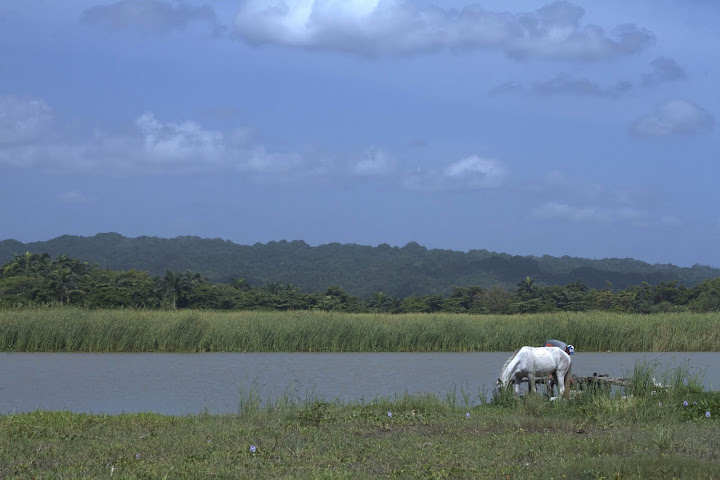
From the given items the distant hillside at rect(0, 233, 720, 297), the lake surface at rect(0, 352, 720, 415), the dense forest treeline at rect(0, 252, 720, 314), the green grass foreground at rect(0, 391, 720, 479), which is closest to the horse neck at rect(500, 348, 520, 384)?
the green grass foreground at rect(0, 391, 720, 479)

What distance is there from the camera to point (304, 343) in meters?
28.0

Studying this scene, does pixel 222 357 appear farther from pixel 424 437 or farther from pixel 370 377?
pixel 424 437

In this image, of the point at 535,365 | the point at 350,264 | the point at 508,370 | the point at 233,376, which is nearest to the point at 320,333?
the point at 233,376

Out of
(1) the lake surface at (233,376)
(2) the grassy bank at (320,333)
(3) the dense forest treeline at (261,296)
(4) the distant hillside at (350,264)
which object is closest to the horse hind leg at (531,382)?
(1) the lake surface at (233,376)

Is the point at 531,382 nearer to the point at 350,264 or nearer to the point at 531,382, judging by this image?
the point at 531,382

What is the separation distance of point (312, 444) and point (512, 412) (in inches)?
159

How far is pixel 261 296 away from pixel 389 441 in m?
45.0

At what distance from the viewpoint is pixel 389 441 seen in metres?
9.55

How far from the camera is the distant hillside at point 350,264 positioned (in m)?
99.9

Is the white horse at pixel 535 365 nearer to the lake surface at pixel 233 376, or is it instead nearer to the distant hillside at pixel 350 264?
the lake surface at pixel 233 376

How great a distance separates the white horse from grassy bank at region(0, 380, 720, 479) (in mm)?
548

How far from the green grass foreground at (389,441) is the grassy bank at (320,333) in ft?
50.4

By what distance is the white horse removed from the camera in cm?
1309

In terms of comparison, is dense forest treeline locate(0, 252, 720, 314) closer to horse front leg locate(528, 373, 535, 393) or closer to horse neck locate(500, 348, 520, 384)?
horse neck locate(500, 348, 520, 384)
